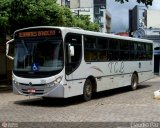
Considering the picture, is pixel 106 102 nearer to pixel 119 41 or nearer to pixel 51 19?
pixel 119 41

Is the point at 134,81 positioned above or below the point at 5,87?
above

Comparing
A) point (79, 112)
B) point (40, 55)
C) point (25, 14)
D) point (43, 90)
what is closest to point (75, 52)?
point (40, 55)

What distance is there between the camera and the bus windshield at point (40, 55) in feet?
54.2

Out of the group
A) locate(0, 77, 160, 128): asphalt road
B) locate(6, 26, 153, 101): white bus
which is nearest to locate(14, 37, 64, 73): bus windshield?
locate(6, 26, 153, 101): white bus

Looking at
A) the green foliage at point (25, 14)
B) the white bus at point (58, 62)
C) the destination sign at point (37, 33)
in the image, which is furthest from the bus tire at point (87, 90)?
the green foliage at point (25, 14)

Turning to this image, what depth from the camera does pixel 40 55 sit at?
16766 millimetres

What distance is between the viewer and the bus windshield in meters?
16.5

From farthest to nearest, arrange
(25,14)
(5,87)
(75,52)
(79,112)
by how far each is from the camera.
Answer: (5,87), (25,14), (75,52), (79,112)

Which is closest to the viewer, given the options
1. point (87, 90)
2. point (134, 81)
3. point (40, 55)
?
point (40, 55)

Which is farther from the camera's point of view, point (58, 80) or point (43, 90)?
point (43, 90)

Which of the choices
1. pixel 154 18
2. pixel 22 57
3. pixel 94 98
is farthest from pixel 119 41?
pixel 154 18

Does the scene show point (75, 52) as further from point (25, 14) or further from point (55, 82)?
point (25, 14)

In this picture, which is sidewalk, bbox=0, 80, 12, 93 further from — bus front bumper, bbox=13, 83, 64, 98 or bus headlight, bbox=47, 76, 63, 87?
bus headlight, bbox=47, 76, 63, 87

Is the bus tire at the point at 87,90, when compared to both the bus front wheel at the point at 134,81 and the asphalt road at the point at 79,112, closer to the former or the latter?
the asphalt road at the point at 79,112
